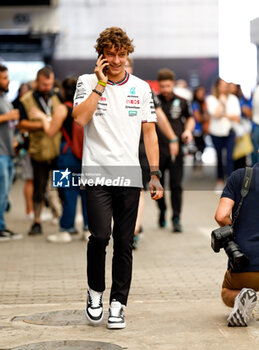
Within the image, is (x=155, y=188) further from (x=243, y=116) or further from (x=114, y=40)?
(x=243, y=116)

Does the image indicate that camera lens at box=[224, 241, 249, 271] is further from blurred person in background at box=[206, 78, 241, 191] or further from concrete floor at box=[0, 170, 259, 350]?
blurred person in background at box=[206, 78, 241, 191]

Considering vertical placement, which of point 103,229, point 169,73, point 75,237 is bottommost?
point 75,237

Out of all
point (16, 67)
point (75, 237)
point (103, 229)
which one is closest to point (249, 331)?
point (103, 229)

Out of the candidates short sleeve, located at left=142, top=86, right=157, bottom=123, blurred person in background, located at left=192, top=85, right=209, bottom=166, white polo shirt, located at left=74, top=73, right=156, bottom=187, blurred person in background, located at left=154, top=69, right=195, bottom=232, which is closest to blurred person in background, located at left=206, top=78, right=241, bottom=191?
blurred person in background, located at left=192, top=85, right=209, bottom=166

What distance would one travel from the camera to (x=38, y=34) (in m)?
Answer: 21.3

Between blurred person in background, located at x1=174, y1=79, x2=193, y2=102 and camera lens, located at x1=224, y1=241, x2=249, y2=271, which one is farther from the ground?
blurred person in background, located at x1=174, y1=79, x2=193, y2=102

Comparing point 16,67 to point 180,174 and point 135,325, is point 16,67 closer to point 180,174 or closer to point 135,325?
point 180,174

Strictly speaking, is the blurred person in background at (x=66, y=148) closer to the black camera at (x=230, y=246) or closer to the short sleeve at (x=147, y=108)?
the short sleeve at (x=147, y=108)

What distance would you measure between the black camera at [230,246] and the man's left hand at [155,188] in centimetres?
49

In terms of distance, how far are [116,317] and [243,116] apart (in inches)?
402

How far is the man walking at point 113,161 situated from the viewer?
234 inches

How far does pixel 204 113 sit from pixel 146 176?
42.9 feet

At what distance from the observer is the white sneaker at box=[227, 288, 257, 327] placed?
5.76 m

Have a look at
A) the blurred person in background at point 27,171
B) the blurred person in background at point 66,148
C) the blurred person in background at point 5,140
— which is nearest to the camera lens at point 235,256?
the blurred person in background at point 66,148
